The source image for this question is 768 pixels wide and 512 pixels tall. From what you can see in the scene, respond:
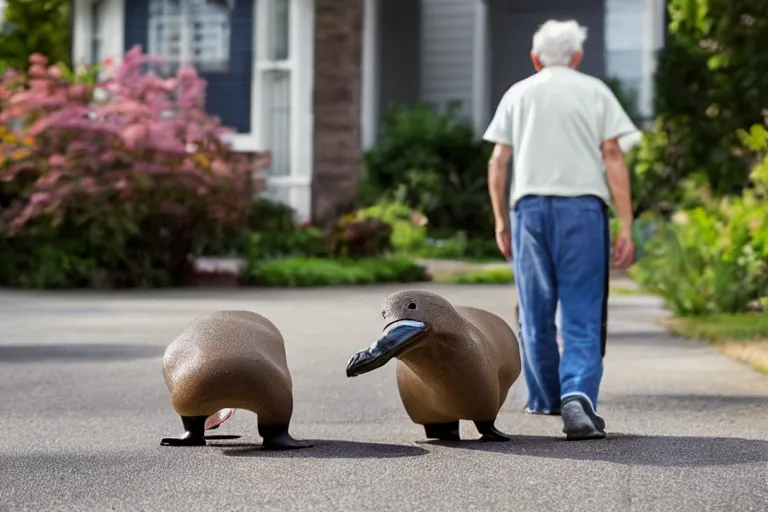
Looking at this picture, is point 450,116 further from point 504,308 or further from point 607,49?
point 504,308

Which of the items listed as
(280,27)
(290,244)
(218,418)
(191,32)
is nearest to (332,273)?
(290,244)

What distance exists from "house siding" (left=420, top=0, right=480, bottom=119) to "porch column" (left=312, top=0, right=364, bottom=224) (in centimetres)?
350

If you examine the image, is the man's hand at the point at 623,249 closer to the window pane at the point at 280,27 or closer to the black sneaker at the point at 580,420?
the black sneaker at the point at 580,420

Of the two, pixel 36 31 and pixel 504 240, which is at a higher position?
pixel 36 31

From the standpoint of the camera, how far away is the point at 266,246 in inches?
869

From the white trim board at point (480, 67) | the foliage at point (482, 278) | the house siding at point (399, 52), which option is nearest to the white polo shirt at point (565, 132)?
the foliage at point (482, 278)

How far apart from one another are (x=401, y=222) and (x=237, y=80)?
3.73m

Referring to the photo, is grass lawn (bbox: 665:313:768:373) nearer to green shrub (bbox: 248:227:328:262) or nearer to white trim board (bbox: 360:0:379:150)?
green shrub (bbox: 248:227:328:262)

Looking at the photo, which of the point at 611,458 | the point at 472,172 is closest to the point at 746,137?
the point at 611,458

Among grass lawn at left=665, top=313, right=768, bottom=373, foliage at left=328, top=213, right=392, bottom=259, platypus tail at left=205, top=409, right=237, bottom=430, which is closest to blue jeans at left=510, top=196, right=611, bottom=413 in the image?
platypus tail at left=205, top=409, right=237, bottom=430

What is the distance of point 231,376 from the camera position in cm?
584

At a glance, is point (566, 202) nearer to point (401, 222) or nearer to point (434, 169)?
point (401, 222)

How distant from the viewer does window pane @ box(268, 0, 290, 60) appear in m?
24.8

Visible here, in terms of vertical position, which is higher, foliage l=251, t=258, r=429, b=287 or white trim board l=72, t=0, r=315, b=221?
white trim board l=72, t=0, r=315, b=221
